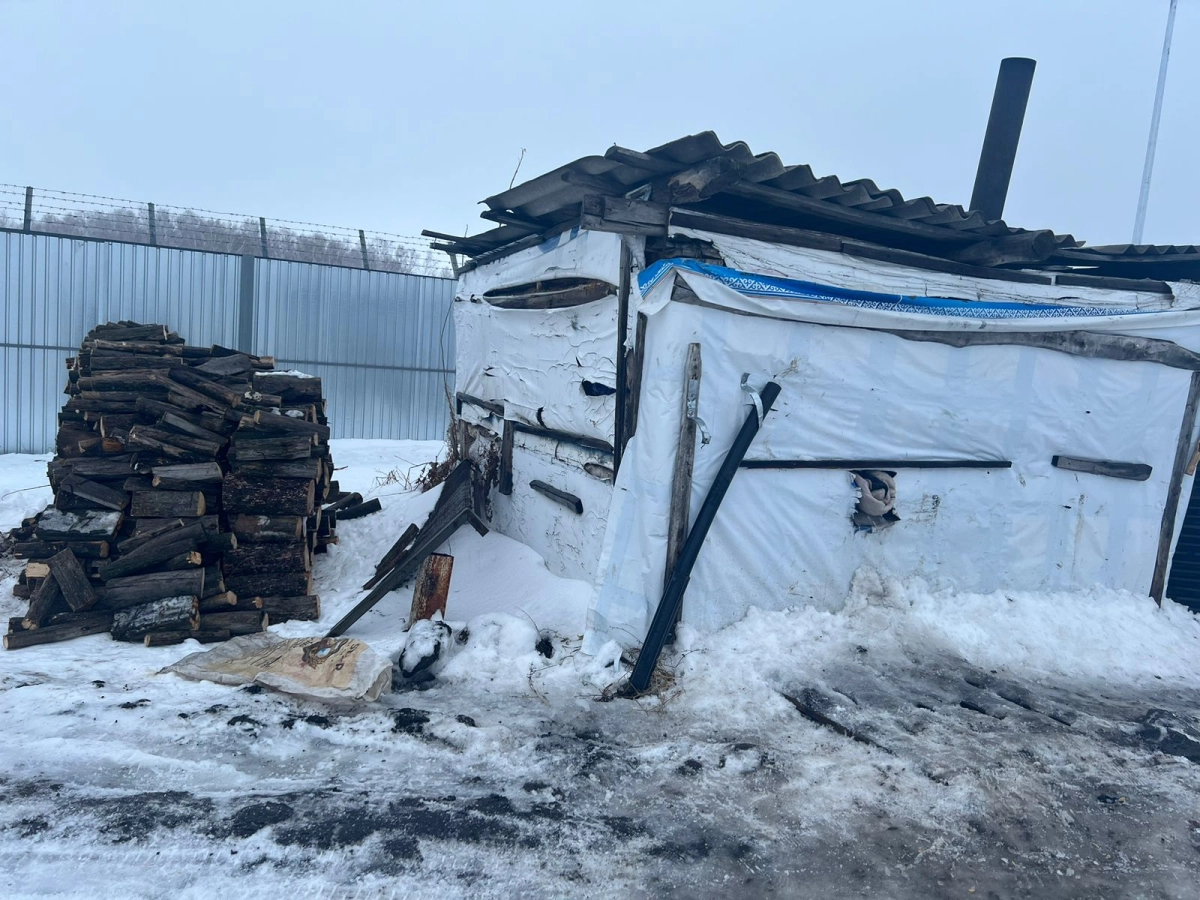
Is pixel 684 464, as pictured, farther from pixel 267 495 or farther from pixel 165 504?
pixel 165 504

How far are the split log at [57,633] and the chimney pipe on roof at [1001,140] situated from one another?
9.38 meters

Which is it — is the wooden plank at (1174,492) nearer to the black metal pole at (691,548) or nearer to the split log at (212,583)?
the black metal pole at (691,548)

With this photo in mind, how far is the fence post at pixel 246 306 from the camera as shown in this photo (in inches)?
528

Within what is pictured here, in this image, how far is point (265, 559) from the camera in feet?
20.2

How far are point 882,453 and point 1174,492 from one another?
3314mm

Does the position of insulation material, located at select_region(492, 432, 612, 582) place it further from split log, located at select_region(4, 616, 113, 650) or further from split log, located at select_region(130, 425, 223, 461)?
split log, located at select_region(4, 616, 113, 650)

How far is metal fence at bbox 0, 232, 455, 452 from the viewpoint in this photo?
40.2 ft

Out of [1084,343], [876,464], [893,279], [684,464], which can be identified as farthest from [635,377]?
[1084,343]

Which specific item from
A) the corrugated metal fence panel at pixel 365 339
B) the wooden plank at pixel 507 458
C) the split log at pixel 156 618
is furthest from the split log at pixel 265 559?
the corrugated metal fence panel at pixel 365 339

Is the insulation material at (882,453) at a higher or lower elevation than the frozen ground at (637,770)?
higher

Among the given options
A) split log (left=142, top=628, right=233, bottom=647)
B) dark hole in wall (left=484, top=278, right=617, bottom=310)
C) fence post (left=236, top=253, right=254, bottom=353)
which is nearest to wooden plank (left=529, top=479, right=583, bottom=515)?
dark hole in wall (left=484, top=278, right=617, bottom=310)


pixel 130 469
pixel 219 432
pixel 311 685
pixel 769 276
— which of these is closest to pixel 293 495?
pixel 219 432

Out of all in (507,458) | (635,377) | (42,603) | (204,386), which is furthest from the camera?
(507,458)

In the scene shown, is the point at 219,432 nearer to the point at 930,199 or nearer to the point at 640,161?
the point at 640,161
